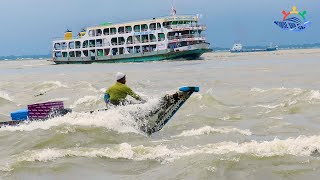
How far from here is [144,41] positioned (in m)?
65.9

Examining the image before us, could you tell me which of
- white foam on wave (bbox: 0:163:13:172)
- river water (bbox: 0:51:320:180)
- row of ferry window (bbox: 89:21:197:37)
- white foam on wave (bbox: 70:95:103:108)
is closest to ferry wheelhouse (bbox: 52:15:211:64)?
row of ferry window (bbox: 89:21:197:37)

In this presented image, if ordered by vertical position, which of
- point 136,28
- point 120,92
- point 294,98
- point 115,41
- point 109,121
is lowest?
point 294,98

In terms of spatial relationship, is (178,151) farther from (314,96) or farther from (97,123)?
(314,96)

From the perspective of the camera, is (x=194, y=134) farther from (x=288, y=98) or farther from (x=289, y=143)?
(x=288, y=98)

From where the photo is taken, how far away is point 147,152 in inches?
351

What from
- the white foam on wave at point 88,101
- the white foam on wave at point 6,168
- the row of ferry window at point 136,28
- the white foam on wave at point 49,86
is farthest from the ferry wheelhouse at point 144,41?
the white foam on wave at point 6,168

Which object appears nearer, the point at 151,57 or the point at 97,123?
the point at 97,123

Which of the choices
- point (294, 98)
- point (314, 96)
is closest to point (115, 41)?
point (294, 98)

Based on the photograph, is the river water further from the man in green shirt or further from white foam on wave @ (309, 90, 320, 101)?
the man in green shirt

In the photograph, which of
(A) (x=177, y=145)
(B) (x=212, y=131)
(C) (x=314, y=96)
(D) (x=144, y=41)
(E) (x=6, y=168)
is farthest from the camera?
(D) (x=144, y=41)

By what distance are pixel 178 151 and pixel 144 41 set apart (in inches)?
2266

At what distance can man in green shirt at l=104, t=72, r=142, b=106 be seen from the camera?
11.7 m

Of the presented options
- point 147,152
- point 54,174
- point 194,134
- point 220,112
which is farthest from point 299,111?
point 54,174

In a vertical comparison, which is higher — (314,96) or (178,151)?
(178,151)
